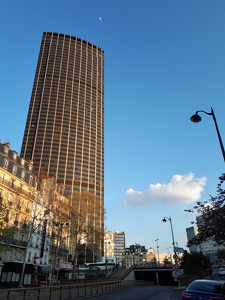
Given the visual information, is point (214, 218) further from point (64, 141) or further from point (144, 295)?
point (64, 141)

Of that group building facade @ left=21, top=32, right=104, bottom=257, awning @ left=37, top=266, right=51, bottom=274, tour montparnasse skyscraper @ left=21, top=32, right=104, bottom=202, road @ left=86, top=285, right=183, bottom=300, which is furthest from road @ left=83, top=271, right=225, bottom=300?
tour montparnasse skyscraper @ left=21, top=32, right=104, bottom=202

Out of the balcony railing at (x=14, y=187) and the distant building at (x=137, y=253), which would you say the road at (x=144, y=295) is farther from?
the distant building at (x=137, y=253)

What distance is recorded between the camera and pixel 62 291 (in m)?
16.6

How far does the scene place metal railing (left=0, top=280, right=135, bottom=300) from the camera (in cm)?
1270

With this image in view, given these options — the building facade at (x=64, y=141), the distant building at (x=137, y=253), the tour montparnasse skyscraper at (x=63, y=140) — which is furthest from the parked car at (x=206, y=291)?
the tour montparnasse skyscraper at (x=63, y=140)

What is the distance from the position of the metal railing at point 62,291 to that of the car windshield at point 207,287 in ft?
27.6

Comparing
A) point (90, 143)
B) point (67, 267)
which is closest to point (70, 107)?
point (90, 143)

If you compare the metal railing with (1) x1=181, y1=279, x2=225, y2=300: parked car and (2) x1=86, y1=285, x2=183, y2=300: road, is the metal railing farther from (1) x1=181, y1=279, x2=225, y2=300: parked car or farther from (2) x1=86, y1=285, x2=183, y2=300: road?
(1) x1=181, y1=279, x2=225, y2=300: parked car

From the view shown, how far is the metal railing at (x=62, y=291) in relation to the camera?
12702 millimetres

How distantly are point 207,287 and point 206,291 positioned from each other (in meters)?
0.32

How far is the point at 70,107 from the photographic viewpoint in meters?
193

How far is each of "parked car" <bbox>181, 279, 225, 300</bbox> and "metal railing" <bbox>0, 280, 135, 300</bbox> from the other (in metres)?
8.17

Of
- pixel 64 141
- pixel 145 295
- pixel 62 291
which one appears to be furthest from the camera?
pixel 64 141

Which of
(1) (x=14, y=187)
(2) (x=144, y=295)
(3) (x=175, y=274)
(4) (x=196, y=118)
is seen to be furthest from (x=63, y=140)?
(4) (x=196, y=118)
